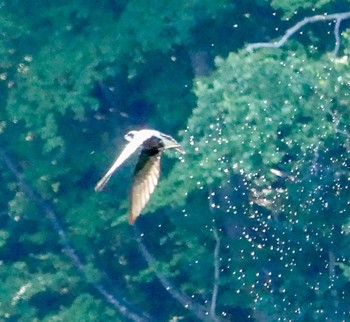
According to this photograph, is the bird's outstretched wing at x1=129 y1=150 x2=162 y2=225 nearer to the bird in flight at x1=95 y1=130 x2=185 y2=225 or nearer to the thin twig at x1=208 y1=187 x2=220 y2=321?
the bird in flight at x1=95 y1=130 x2=185 y2=225

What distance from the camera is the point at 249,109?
14266 mm

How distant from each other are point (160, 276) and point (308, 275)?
6.36ft

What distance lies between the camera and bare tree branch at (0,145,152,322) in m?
17.3

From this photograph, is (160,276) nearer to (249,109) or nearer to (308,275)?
(308,275)

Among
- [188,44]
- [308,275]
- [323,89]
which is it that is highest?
[188,44]

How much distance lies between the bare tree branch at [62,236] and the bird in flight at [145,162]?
8920 mm

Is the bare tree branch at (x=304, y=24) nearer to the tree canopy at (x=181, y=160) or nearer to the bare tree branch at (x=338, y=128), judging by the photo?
the tree canopy at (x=181, y=160)

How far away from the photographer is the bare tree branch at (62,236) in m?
17.3

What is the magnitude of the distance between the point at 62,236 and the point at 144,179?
9444mm

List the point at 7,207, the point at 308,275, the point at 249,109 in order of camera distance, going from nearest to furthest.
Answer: the point at 249,109
the point at 308,275
the point at 7,207

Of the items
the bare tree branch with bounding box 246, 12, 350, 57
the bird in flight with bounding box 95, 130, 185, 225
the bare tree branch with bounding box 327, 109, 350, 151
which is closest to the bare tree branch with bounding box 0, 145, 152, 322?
the bare tree branch with bounding box 246, 12, 350, 57

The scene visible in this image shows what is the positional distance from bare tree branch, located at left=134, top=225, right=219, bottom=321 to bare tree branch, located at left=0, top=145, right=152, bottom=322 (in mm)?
458

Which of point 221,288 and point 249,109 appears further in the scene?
point 221,288

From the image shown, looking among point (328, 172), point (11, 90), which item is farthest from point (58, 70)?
point (328, 172)
